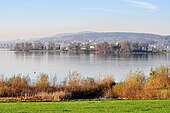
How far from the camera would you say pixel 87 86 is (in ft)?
106

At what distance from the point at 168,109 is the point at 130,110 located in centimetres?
139

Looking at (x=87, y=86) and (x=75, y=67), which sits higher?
(x=87, y=86)

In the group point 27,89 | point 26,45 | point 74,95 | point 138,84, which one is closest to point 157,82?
point 138,84

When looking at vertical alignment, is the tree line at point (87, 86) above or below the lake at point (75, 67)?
above

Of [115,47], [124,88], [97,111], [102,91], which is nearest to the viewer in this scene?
[97,111]

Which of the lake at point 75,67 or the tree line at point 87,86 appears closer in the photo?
the tree line at point 87,86

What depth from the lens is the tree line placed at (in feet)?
96.3

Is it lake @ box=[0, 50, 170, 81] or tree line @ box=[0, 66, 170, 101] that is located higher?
tree line @ box=[0, 66, 170, 101]

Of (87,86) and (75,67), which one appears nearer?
(87,86)

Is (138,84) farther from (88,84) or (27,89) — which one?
(27,89)

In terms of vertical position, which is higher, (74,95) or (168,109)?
(168,109)

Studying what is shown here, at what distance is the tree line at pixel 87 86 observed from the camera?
29350 mm

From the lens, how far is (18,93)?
29922mm

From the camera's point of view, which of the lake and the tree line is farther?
the lake
